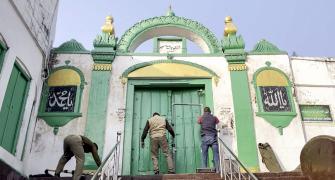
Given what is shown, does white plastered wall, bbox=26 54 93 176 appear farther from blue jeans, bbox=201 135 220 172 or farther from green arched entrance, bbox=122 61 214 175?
blue jeans, bbox=201 135 220 172

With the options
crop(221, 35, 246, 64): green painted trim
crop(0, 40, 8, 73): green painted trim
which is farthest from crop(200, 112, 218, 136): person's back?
crop(0, 40, 8, 73): green painted trim

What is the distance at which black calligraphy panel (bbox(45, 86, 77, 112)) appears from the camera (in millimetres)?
9039

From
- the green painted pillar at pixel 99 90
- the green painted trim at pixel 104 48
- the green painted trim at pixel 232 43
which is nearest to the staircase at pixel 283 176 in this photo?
the green painted pillar at pixel 99 90

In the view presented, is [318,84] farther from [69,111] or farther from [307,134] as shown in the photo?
[69,111]

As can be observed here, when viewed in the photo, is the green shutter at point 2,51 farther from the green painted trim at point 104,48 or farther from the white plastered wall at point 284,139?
the white plastered wall at point 284,139

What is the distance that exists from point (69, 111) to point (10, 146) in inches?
68.0

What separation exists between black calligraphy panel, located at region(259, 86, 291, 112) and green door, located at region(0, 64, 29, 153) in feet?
19.2

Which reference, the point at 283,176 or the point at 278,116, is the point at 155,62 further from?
the point at 283,176

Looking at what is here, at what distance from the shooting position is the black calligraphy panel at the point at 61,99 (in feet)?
29.7

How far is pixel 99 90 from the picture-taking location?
9219 mm

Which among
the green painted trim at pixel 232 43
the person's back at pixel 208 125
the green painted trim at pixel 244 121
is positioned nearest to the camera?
the person's back at pixel 208 125

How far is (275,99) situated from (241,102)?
3.06ft

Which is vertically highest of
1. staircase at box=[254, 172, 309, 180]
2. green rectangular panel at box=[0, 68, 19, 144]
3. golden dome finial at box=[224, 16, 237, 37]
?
golden dome finial at box=[224, 16, 237, 37]

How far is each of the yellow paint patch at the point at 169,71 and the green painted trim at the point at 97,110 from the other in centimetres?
75
